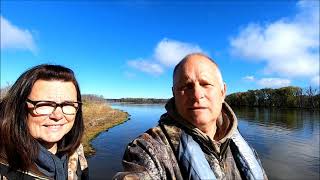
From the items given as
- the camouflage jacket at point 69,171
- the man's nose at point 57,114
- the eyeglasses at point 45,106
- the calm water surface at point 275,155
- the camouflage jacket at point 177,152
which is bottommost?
the calm water surface at point 275,155

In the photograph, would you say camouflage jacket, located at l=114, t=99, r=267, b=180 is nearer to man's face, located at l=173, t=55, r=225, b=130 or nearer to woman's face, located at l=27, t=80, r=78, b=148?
man's face, located at l=173, t=55, r=225, b=130

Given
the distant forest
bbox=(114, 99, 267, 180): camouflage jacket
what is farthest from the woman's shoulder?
the distant forest

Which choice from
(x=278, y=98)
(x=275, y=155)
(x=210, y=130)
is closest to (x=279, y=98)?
(x=278, y=98)

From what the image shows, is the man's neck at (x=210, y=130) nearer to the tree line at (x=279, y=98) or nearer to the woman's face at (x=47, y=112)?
the woman's face at (x=47, y=112)

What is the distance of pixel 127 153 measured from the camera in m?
2.82

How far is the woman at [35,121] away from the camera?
3.12 meters

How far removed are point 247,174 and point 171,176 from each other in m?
0.90

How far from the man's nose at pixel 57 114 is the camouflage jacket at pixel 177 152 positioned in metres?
0.90

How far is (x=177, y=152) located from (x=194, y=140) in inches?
8.6

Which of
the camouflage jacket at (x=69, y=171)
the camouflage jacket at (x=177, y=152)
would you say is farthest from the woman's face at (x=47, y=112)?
Result: the camouflage jacket at (x=177, y=152)

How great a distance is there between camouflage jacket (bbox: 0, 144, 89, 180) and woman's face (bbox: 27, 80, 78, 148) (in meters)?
0.35

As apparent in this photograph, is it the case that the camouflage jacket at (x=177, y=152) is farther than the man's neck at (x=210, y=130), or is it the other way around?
the man's neck at (x=210, y=130)

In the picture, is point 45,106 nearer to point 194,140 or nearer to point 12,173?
point 12,173

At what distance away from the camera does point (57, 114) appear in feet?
10.6
